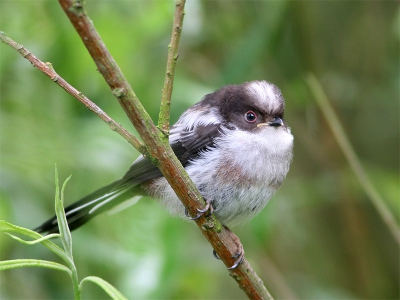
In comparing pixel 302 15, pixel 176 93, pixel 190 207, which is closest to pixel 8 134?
pixel 176 93

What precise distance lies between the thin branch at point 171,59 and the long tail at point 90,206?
1184mm

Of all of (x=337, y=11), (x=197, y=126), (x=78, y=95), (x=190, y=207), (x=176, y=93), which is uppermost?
(x=337, y=11)

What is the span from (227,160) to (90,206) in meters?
0.78

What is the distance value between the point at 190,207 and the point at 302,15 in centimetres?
264

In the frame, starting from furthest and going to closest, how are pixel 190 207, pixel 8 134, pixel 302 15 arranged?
pixel 302 15 < pixel 8 134 < pixel 190 207

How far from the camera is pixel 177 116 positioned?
3.62 meters

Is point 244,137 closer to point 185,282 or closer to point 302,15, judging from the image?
point 185,282

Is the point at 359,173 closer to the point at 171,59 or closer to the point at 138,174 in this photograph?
the point at 138,174

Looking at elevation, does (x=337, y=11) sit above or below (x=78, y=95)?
above

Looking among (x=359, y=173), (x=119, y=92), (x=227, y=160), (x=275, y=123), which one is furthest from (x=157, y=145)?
(x=359, y=173)

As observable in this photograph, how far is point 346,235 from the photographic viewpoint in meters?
4.77

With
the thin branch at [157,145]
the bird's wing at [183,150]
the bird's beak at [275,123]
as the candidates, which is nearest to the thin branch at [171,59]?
the thin branch at [157,145]

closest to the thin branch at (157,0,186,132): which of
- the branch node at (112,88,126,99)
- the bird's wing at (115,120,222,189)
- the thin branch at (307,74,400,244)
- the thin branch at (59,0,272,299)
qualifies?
the thin branch at (59,0,272,299)

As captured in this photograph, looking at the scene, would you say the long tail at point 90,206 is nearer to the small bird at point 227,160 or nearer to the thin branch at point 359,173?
the small bird at point 227,160
